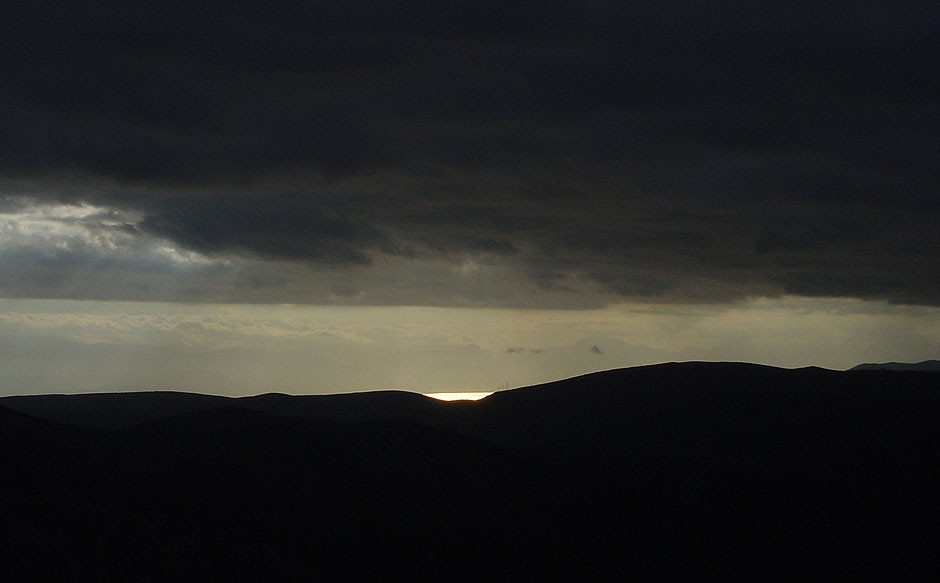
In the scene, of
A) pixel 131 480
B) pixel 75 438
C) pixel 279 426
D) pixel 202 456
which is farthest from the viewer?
pixel 279 426

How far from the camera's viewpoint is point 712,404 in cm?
14750

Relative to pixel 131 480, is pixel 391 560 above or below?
below

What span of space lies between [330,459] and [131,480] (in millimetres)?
22619

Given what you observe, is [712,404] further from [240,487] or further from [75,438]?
[75,438]

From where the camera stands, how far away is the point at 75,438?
83.4m

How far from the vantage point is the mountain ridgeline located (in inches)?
2788

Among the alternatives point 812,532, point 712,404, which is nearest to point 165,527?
point 812,532

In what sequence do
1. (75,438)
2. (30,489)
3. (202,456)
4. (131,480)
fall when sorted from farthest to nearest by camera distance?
(202,456), (75,438), (131,480), (30,489)

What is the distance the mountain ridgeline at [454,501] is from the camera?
70.8 m

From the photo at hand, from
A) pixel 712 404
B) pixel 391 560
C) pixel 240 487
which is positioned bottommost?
pixel 391 560

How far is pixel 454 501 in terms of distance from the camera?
93.3 meters

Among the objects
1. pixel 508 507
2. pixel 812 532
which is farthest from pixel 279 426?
pixel 812 532

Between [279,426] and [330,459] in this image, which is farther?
[279,426]

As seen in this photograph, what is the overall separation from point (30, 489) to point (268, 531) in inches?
696
